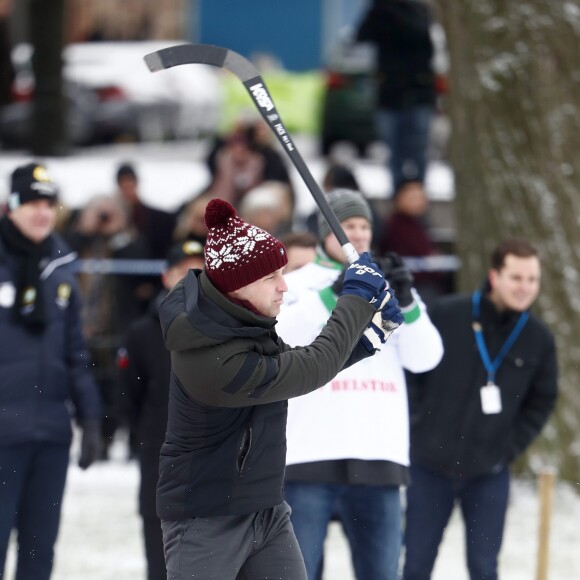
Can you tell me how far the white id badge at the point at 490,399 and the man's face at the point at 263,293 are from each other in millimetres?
1915

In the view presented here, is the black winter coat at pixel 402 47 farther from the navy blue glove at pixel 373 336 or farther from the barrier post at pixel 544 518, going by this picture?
the navy blue glove at pixel 373 336

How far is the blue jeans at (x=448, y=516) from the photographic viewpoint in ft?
19.6

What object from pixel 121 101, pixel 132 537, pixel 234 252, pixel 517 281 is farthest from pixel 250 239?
pixel 121 101

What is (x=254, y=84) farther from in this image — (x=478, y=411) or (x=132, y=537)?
(x=132, y=537)

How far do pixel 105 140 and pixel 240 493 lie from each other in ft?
52.3

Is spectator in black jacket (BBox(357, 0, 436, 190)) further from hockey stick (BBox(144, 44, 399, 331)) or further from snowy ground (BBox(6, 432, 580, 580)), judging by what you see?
hockey stick (BBox(144, 44, 399, 331))

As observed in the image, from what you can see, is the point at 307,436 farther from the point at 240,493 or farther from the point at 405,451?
the point at 240,493

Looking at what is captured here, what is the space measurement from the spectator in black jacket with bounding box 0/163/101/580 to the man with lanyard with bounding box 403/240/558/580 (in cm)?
144

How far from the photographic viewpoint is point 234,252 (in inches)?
170

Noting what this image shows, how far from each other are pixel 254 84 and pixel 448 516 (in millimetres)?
2105

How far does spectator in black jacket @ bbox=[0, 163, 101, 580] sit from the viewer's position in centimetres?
582

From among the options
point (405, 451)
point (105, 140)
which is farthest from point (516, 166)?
point (105, 140)

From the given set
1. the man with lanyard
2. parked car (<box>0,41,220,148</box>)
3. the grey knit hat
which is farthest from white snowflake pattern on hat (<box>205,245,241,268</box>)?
parked car (<box>0,41,220,148</box>)

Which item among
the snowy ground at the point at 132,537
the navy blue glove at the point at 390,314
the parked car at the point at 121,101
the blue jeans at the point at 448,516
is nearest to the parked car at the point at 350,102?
the parked car at the point at 121,101
